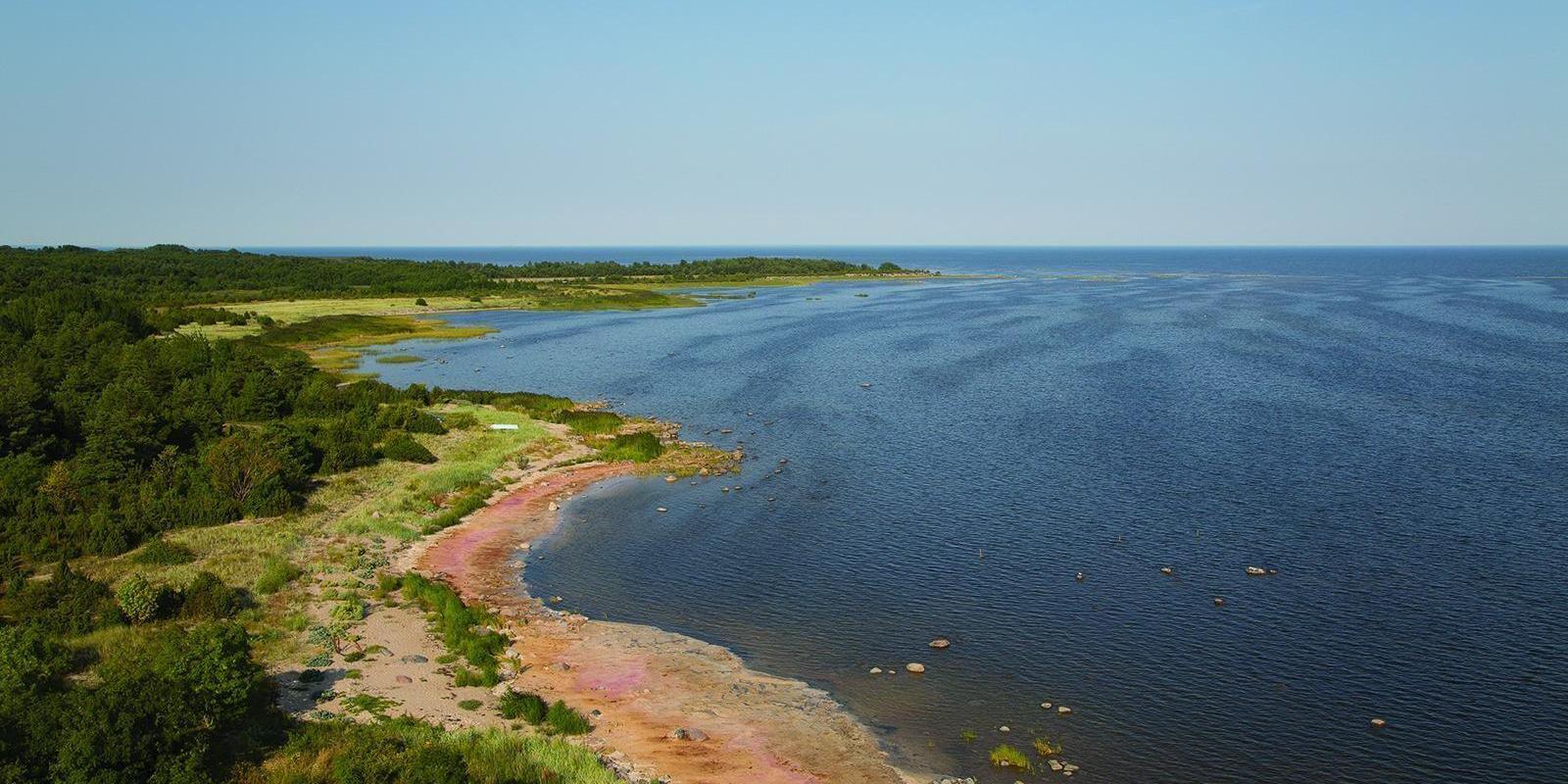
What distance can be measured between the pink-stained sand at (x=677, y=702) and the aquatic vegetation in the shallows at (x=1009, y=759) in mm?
2266

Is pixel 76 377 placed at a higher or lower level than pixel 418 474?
higher

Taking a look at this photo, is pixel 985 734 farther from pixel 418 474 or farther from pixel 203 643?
pixel 418 474

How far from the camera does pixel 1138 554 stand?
38469 mm

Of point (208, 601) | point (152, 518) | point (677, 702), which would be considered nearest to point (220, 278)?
point (152, 518)

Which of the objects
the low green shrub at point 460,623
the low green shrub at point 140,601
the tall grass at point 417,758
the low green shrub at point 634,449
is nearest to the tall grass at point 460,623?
the low green shrub at point 460,623

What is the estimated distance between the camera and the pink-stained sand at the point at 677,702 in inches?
914

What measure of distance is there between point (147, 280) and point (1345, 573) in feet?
565

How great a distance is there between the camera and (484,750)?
22.3 m

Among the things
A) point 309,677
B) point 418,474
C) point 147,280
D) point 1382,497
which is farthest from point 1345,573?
point 147,280

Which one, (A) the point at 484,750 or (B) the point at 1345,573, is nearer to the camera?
(A) the point at 484,750

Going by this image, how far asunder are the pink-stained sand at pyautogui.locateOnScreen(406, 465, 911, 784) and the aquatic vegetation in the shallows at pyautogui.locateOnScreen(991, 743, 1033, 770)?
7.44ft

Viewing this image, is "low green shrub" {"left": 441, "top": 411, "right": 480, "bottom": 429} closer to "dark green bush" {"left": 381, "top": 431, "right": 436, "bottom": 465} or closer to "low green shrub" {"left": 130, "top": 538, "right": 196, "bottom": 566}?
"dark green bush" {"left": 381, "top": 431, "right": 436, "bottom": 465}

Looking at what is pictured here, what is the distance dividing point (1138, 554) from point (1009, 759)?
56.4 ft

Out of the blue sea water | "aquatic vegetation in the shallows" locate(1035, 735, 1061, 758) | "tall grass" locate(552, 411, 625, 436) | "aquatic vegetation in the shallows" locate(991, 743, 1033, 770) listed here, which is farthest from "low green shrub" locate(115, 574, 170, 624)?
"tall grass" locate(552, 411, 625, 436)
